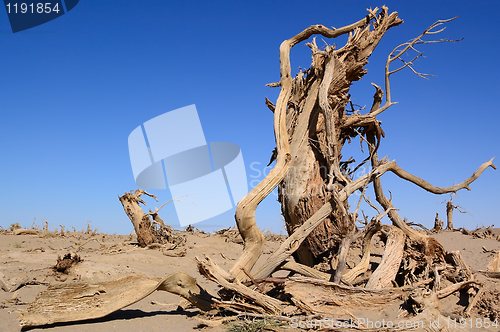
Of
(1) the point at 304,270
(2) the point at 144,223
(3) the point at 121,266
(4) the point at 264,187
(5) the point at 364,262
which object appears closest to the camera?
(4) the point at 264,187

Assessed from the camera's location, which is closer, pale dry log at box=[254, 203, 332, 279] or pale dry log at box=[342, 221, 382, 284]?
pale dry log at box=[254, 203, 332, 279]

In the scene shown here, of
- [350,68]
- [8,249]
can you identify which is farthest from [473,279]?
[8,249]

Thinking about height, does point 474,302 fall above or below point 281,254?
below

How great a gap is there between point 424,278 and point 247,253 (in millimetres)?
2439

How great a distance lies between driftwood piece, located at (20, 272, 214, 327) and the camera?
3.67 m

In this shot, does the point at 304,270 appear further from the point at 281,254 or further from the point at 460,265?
the point at 460,265

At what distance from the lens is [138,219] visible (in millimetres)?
9234

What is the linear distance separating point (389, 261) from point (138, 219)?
675 centimetres

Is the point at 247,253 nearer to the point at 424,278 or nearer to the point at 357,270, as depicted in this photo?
the point at 357,270

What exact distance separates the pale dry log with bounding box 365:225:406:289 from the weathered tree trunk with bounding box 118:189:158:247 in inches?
252

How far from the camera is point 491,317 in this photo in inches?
152

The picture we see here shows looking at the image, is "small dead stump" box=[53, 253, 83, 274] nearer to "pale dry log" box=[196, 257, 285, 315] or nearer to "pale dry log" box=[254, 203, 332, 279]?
"pale dry log" box=[196, 257, 285, 315]

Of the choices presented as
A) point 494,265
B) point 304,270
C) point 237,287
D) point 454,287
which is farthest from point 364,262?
point 494,265

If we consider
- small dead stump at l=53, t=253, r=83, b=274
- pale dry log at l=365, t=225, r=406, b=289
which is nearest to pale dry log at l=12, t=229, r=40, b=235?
small dead stump at l=53, t=253, r=83, b=274
